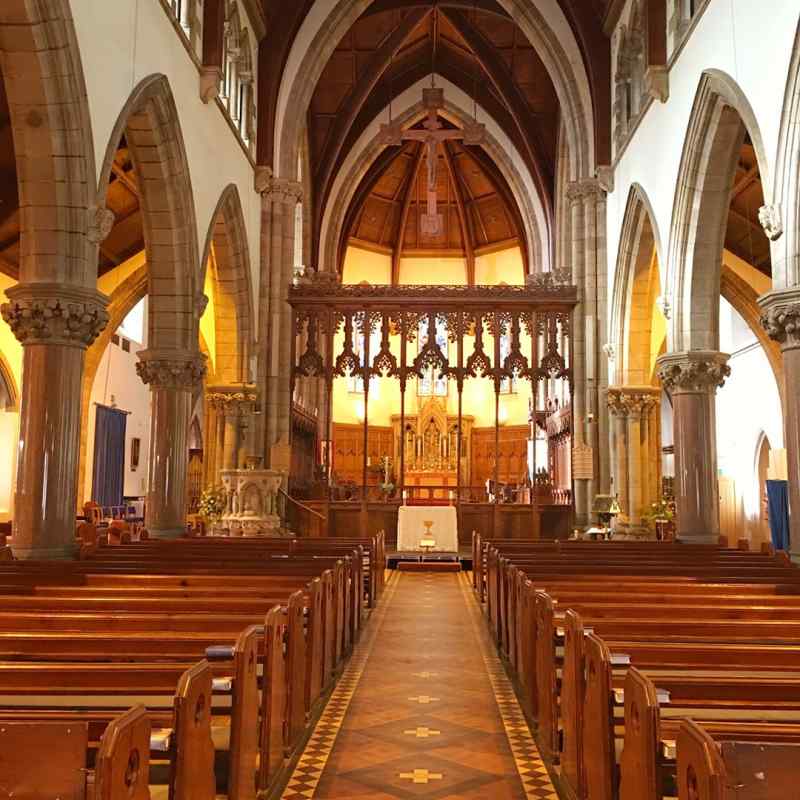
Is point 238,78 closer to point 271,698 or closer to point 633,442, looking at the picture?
point 633,442

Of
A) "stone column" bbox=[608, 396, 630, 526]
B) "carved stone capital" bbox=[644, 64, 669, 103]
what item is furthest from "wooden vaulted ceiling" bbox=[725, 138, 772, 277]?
"stone column" bbox=[608, 396, 630, 526]

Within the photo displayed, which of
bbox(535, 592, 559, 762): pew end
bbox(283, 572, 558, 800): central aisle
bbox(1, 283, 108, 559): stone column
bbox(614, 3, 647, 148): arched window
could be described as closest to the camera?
bbox(283, 572, 558, 800): central aisle

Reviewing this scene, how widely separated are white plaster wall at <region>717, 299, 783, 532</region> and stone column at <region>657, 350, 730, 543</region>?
598cm

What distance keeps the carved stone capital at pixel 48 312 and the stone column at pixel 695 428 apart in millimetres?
8115

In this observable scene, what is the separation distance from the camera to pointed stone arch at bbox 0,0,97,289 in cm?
862

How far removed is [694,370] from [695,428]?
0.84 m

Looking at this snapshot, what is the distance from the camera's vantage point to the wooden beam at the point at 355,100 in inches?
874

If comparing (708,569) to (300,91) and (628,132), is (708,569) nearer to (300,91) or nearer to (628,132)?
(628,132)

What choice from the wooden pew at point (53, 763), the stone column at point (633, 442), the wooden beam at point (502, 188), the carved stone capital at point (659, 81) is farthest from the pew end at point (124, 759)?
the wooden beam at point (502, 188)

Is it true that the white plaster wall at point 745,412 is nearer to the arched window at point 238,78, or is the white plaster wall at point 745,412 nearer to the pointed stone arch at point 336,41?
the pointed stone arch at point 336,41

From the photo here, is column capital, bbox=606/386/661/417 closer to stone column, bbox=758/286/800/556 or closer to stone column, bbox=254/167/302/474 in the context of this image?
stone column, bbox=254/167/302/474

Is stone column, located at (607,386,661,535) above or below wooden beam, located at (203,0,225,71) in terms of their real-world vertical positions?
below

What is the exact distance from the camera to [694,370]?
42.2ft

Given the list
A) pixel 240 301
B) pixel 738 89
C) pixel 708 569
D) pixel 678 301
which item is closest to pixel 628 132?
pixel 678 301
